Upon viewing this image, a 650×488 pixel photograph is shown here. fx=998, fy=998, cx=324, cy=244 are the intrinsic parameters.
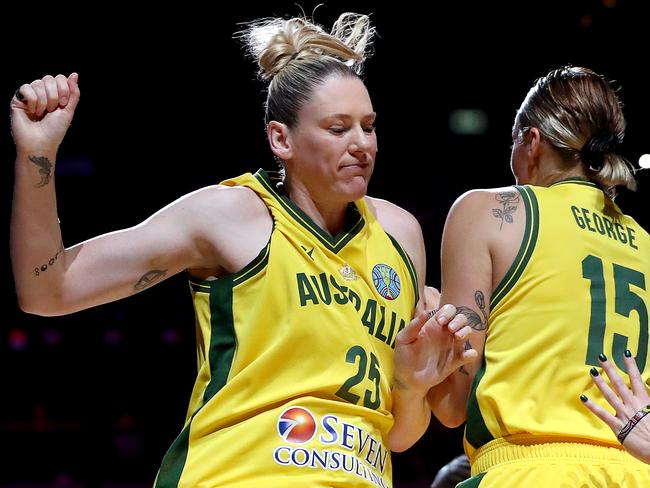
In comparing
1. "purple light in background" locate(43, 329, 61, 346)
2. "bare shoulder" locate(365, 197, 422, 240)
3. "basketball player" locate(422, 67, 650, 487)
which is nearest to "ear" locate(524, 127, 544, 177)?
"basketball player" locate(422, 67, 650, 487)

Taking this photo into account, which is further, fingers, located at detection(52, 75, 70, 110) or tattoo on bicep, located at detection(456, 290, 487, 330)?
tattoo on bicep, located at detection(456, 290, 487, 330)

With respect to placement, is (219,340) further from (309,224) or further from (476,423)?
(476,423)

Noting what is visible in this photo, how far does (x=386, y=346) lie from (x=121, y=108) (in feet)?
15.4

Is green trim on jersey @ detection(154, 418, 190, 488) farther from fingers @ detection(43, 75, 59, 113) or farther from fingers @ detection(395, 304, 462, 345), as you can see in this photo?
fingers @ detection(43, 75, 59, 113)

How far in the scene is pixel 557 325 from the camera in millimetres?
2412

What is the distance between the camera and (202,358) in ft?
7.98

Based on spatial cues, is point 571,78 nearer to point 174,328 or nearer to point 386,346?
point 386,346

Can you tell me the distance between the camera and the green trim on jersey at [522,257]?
8.12ft

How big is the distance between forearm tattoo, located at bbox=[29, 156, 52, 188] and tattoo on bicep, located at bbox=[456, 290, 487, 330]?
1034mm

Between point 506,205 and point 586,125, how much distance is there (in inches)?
12.9

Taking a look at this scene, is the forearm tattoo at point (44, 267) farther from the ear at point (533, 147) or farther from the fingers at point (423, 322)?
the ear at point (533, 147)

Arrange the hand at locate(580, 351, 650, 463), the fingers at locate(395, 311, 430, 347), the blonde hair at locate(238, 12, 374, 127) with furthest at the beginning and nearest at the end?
the blonde hair at locate(238, 12, 374, 127) → the fingers at locate(395, 311, 430, 347) → the hand at locate(580, 351, 650, 463)

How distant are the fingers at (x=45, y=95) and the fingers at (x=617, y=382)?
4.40 feet

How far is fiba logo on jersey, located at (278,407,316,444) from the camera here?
2275 mm
